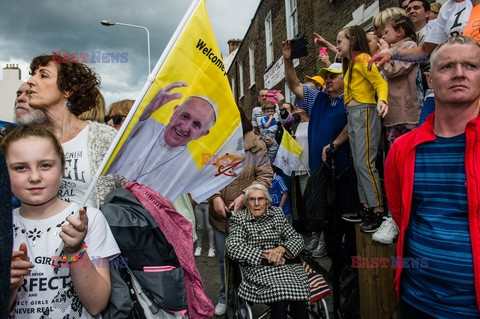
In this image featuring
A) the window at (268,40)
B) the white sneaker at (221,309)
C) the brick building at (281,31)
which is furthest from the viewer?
the window at (268,40)

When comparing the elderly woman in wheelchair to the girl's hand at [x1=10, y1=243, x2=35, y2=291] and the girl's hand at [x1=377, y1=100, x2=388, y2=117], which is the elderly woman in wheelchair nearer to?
the girl's hand at [x1=377, y1=100, x2=388, y2=117]

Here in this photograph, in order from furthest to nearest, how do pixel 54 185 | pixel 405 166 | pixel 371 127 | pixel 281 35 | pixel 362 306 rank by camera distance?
pixel 281 35 → pixel 371 127 → pixel 362 306 → pixel 405 166 → pixel 54 185

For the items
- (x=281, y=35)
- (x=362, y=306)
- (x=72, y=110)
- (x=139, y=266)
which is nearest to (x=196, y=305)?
(x=139, y=266)

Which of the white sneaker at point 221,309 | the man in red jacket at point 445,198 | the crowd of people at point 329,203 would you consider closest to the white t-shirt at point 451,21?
the crowd of people at point 329,203

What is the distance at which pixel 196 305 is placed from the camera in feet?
6.25

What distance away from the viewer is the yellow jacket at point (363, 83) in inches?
124

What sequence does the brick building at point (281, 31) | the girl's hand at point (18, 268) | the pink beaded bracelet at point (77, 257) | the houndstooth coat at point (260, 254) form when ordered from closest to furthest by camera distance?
the girl's hand at point (18, 268), the pink beaded bracelet at point (77, 257), the houndstooth coat at point (260, 254), the brick building at point (281, 31)

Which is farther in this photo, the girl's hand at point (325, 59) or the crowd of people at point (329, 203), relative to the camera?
the girl's hand at point (325, 59)

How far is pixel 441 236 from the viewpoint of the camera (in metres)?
1.69

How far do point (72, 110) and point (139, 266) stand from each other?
987 millimetres

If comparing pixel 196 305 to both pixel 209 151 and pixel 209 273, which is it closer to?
pixel 209 151

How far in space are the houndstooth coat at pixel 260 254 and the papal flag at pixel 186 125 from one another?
1.41 metres

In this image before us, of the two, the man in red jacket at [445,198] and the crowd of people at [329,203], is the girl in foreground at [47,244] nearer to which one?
the crowd of people at [329,203]

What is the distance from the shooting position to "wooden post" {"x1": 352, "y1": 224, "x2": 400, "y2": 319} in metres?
2.65
